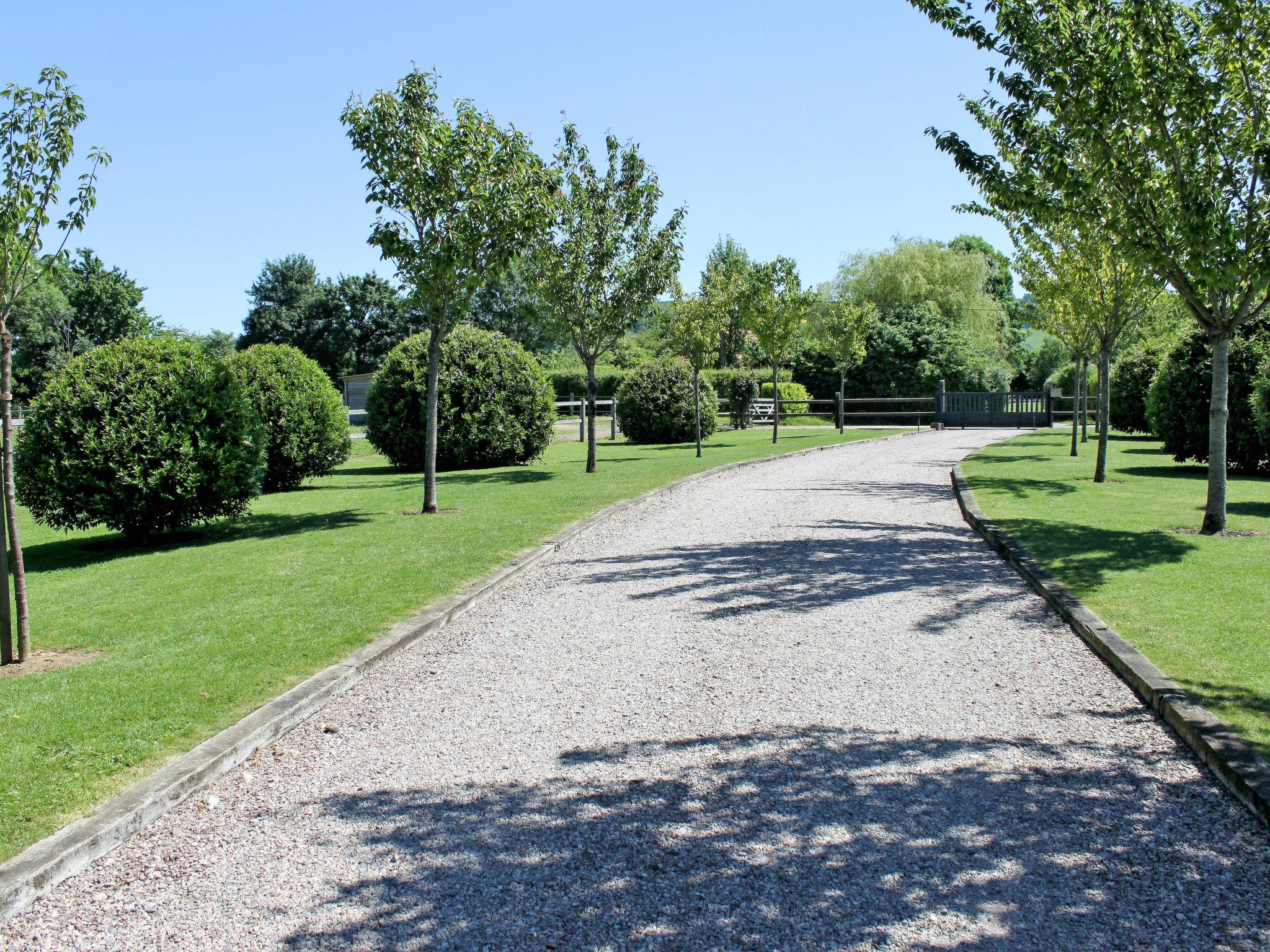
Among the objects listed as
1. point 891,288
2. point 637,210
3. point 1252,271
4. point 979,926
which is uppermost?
point 891,288

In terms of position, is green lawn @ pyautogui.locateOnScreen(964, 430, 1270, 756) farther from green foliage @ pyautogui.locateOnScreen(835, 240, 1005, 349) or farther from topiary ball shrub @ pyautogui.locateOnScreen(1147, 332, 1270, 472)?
green foliage @ pyautogui.locateOnScreen(835, 240, 1005, 349)

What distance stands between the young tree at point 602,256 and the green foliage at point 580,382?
30.2 m

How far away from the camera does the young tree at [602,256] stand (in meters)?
18.7

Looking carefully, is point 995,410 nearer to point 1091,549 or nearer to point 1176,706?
point 1091,549

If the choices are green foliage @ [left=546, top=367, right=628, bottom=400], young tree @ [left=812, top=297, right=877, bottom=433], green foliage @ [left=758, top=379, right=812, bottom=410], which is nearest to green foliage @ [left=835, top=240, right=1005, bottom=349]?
green foliage @ [left=758, top=379, right=812, bottom=410]

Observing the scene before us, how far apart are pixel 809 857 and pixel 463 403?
60.8 feet

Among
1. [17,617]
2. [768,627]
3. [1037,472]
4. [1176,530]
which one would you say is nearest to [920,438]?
[1037,472]

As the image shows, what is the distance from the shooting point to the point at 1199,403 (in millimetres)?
17750

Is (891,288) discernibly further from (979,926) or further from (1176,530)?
(979,926)

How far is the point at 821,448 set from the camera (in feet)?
87.6

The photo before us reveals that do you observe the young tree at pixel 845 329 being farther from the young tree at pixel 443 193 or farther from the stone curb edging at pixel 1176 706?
Result: the stone curb edging at pixel 1176 706

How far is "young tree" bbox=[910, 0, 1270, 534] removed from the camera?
924cm

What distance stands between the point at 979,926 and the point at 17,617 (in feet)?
19.8

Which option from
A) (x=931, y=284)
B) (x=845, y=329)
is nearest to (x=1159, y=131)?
(x=845, y=329)
